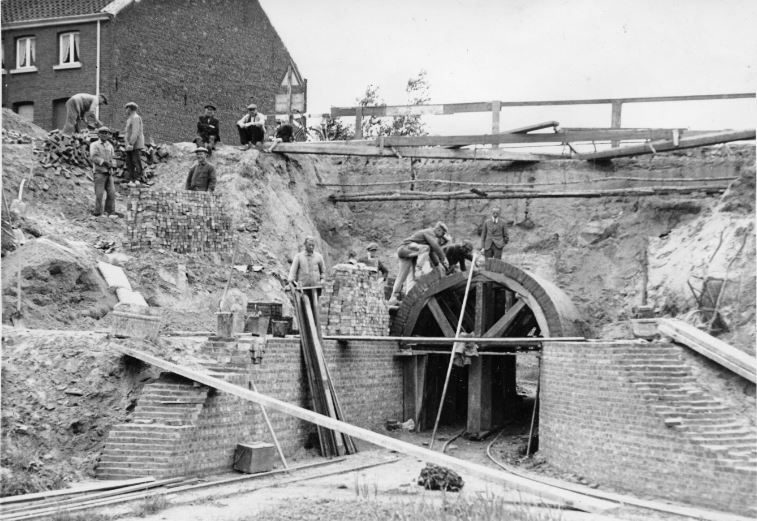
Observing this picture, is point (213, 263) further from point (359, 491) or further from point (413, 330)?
point (359, 491)

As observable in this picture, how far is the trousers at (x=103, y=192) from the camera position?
60.5ft

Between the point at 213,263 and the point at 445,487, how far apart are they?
8381 mm

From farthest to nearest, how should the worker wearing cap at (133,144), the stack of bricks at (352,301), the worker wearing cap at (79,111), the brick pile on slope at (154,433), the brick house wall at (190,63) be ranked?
the brick house wall at (190,63) → the worker wearing cap at (79,111) → the worker wearing cap at (133,144) → the stack of bricks at (352,301) → the brick pile on slope at (154,433)

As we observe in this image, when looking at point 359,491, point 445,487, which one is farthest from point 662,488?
point 359,491

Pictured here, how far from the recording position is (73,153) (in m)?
20.1

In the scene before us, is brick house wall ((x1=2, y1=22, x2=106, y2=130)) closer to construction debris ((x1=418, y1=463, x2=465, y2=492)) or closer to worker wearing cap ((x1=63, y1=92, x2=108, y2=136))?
worker wearing cap ((x1=63, y1=92, x2=108, y2=136))

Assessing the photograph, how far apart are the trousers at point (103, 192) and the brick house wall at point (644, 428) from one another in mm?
A: 8809

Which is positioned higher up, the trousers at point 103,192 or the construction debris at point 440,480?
the trousers at point 103,192

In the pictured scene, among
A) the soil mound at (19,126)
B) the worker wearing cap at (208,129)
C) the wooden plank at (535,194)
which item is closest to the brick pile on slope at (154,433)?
the soil mound at (19,126)

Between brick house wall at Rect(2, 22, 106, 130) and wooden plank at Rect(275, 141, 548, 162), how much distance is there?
657 cm

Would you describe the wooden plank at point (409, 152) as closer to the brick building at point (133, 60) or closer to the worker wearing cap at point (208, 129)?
the worker wearing cap at point (208, 129)

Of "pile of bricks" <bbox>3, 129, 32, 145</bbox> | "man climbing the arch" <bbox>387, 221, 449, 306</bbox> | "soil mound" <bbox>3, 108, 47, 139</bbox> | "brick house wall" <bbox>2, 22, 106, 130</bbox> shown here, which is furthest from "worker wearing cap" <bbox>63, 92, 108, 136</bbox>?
"man climbing the arch" <bbox>387, 221, 449, 306</bbox>

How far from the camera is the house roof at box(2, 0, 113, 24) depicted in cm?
2688

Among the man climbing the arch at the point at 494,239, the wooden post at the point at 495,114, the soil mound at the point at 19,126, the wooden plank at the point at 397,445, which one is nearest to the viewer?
the wooden plank at the point at 397,445
